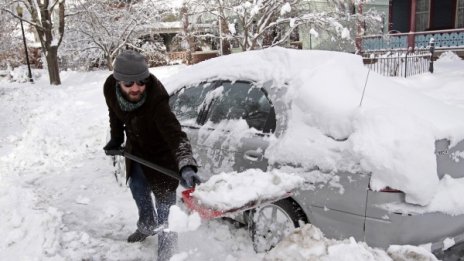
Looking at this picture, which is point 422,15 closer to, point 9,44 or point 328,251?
point 328,251

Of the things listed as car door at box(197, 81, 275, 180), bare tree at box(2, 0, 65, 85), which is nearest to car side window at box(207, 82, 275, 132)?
car door at box(197, 81, 275, 180)

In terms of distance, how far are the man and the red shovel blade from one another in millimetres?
79

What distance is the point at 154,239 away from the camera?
418 centimetres

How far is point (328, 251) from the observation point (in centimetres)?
244

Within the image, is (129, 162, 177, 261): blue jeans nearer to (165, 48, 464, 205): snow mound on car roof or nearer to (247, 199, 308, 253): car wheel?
(247, 199, 308, 253): car wheel

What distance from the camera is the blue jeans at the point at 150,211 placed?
3561mm

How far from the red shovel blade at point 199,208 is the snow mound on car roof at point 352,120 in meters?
0.86

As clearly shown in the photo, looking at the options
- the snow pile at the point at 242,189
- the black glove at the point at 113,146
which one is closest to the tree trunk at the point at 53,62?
the black glove at the point at 113,146

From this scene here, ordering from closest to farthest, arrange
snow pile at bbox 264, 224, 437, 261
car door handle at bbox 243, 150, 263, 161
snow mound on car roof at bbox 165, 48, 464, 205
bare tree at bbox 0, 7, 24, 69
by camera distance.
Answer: snow pile at bbox 264, 224, 437, 261 → snow mound on car roof at bbox 165, 48, 464, 205 → car door handle at bbox 243, 150, 263, 161 → bare tree at bbox 0, 7, 24, 69

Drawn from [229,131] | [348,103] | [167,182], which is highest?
[348,103]

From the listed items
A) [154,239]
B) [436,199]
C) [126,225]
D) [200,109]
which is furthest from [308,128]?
[126,225]

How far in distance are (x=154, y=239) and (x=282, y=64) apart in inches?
81.4

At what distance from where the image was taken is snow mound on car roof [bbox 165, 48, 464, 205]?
9.41 ft

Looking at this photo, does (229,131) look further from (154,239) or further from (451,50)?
(451,50)
